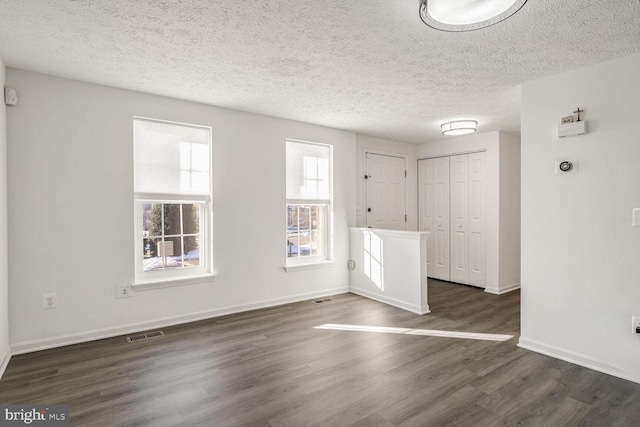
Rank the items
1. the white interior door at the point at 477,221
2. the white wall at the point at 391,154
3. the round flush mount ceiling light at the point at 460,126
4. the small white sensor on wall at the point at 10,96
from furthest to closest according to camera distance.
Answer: the white wall at the point at 391,154 < the white interior door at the point at 477,221 < the round flush mount ceiling light at the point at 460,126 < the small white sensor on wall at the point at 10,96

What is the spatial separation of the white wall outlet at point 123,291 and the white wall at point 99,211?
45 millimetres

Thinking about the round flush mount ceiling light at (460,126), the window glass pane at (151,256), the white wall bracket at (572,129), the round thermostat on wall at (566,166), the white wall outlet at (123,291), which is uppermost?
the round flush mount ceiling light at (460,126)

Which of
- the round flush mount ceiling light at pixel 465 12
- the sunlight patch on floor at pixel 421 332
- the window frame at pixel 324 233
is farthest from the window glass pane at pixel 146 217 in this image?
the round flush mount ceiling light at pixel 465 12

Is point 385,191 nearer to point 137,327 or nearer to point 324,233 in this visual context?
point 324,233

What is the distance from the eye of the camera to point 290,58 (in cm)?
266

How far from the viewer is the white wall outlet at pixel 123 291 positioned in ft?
11.0

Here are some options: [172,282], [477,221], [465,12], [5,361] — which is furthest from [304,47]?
[477,221]

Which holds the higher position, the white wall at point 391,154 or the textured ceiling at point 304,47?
the textured ceiling at point 304,47

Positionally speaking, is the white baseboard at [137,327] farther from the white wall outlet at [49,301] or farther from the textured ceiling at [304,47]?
the textured ceiling at [304,47]

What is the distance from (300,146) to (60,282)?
3.02m

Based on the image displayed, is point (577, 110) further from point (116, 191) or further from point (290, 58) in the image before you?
point (116, 191)

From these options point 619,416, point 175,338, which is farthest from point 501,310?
point 175,338

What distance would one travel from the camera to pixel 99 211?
3.25 meters

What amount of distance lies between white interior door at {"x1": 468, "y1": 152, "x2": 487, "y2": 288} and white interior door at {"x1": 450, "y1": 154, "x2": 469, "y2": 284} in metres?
0.07
